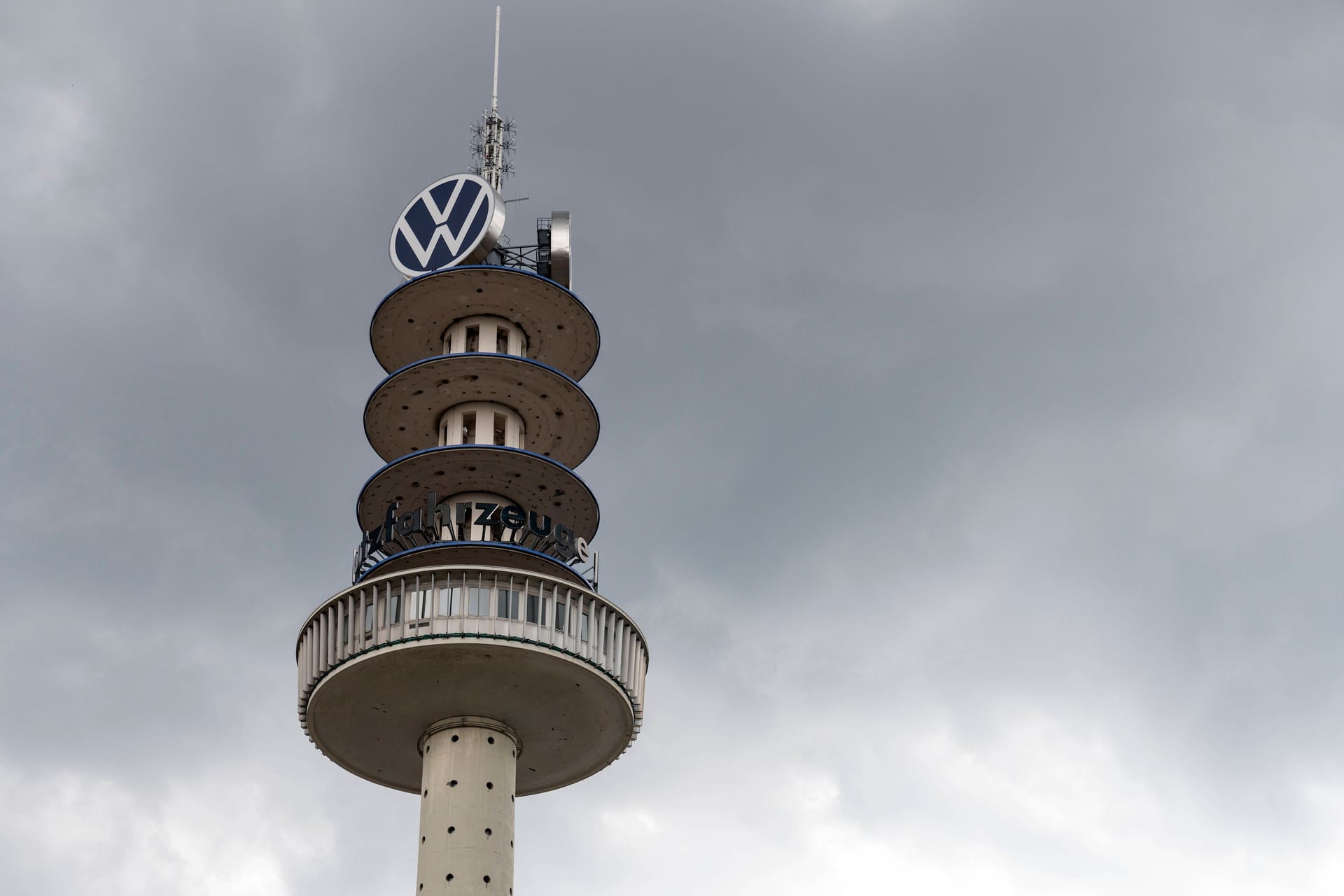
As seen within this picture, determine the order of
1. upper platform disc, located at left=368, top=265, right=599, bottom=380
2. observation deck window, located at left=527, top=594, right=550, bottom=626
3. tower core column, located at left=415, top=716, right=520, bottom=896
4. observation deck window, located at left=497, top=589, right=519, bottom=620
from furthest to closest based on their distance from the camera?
upper platform disc, located at left=368, top=265, right=599, bottom=380
observation deck window, located at left=527, top=594, right=550, bottom=626
observation deck window, located at left=497, top=589, right=519, bottom=620
tower core column, located at left=415, top=716, right=520, bottom=896

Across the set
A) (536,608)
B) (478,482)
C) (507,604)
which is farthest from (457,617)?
(478,482)

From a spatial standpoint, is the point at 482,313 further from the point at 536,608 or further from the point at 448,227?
the point at 536,608

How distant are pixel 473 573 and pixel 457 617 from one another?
1.80 metres

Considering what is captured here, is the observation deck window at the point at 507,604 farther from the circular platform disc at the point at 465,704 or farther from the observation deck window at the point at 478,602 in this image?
the circular platform disc at the point at 465,704

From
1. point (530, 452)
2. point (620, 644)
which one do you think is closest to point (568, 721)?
point (620, 644)

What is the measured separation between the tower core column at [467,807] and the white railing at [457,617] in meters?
4.23

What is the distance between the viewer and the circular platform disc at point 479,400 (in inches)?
2388

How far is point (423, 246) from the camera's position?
214 ft

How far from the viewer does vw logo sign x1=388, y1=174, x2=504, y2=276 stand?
64062mm

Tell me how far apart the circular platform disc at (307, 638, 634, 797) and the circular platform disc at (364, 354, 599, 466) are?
13.4 meters

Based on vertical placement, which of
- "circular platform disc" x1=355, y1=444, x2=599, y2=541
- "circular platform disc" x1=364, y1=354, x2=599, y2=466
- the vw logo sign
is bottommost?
"circular platform disc" x1=355, y1=444, x2=599, y2=541

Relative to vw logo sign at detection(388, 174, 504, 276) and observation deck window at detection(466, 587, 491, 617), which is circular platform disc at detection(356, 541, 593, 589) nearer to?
observation deck window at detection(466, 587, 491, 617)

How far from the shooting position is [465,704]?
53250 millimetres

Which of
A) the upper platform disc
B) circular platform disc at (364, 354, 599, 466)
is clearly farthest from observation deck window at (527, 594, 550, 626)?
the upper platform disc
